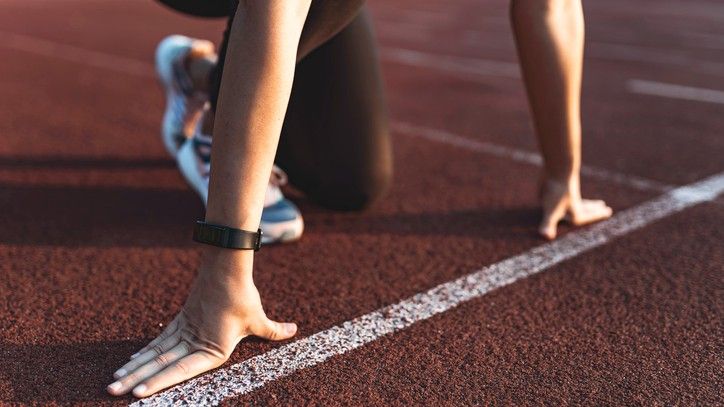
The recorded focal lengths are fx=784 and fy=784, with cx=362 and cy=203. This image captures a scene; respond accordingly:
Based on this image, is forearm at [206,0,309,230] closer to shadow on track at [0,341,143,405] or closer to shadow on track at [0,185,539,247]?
shadow on track at [0,341,143,405]

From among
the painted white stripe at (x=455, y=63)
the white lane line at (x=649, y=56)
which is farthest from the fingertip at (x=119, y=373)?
the white lane line at (x=649, y=56)

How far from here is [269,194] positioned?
2.78m

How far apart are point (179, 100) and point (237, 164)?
6.00 ft

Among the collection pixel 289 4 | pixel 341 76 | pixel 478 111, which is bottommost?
pixel 478 111

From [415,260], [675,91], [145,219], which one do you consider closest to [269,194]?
[145,219]

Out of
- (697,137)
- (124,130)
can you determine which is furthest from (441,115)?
(124,130)

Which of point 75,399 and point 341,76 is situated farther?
point 341,76

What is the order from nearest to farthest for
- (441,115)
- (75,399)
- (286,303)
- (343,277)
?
(75,399)
(286,303)
(343,277)
(441,115)

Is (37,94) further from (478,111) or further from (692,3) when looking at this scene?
(692,3)

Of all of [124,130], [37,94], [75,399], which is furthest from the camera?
[37,94]

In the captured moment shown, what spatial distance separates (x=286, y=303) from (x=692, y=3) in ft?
41.3

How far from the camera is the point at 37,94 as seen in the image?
200 inches

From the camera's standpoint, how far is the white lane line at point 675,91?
527 centimetres

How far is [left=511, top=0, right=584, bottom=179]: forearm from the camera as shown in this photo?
254 centimetres
